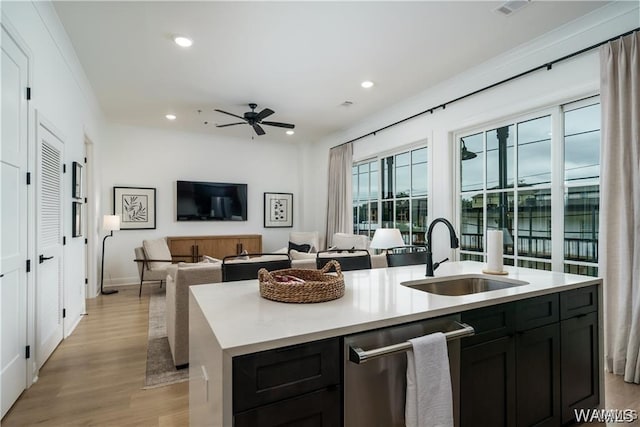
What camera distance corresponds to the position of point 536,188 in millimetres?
3314

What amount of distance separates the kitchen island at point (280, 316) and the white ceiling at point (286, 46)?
2.18 m

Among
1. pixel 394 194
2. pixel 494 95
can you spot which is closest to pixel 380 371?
pixel 494 95

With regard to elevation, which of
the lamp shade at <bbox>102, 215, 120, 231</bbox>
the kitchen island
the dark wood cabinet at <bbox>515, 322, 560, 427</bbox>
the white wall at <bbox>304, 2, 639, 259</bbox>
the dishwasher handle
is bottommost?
the dark wood cabinet at <bbox>515, 322, 560, 427</bbox>

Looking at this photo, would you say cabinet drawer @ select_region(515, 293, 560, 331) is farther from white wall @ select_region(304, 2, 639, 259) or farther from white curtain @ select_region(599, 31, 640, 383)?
white wall @ select_region(304, 2, 639, 259)

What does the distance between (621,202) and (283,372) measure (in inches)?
115

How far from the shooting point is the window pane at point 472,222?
155 inches

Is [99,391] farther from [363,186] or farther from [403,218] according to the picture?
[363,186]

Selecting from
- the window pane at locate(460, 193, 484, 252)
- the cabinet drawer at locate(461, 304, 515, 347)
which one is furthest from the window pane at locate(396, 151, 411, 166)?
the cabinet drawer at locate(461, 304, 515, 347)

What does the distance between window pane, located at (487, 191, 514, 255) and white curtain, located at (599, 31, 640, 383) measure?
3.13 ft

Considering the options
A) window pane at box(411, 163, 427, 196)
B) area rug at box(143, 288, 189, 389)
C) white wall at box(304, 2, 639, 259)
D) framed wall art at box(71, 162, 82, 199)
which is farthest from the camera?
window pane at box(411, 163, 427, 196)

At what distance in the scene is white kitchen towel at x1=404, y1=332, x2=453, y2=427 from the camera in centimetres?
121

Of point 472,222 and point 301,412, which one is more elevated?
point 472,222

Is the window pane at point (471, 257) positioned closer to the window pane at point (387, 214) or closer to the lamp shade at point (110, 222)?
the window pane at point (387, 214)

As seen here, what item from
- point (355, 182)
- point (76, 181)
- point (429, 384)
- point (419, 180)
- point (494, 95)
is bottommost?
point (429, 384)
